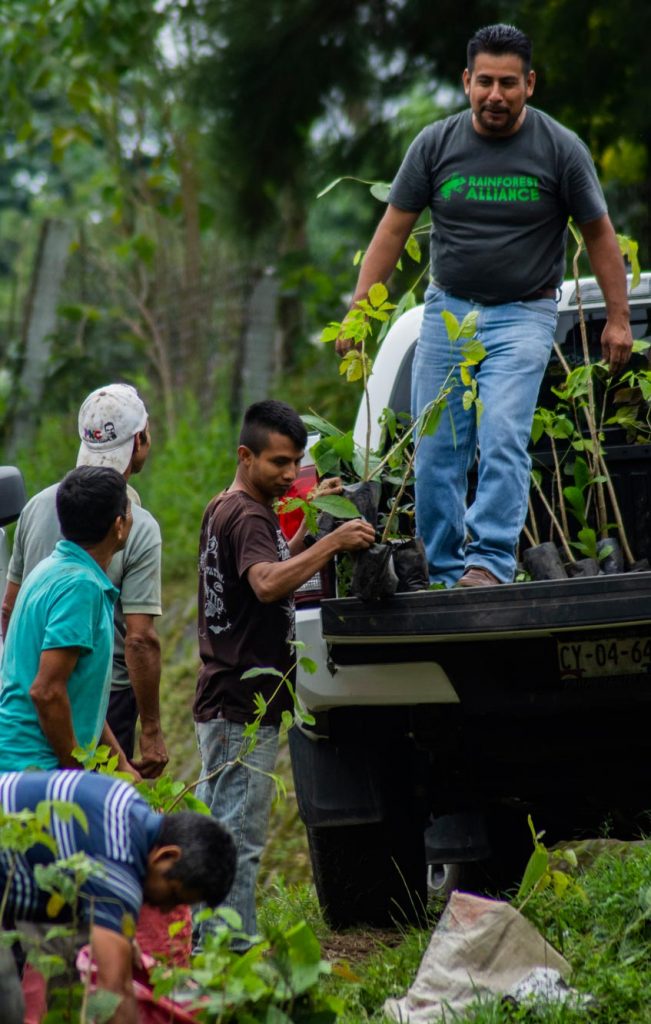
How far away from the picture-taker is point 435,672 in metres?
4.58

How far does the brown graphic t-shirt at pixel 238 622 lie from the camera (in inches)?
183

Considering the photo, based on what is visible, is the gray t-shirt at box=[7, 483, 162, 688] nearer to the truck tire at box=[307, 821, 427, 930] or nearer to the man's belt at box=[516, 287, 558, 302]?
the truck tire at box=[307, 821, 427, 930]

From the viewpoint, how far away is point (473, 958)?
4.20 meters

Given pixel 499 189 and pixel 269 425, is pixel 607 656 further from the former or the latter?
pixel 499 189

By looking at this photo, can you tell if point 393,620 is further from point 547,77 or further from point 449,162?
point 547,77

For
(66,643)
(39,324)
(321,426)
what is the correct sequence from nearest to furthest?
(66,643) < (321,426) < (39,324)

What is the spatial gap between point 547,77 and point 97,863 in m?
6.94

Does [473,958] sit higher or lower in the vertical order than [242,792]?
lower

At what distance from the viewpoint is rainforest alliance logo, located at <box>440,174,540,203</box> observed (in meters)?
5.11

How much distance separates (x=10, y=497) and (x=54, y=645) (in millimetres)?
1439

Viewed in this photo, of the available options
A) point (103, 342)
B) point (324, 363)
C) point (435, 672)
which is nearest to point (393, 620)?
point (435, 672)

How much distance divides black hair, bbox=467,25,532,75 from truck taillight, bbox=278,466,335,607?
1.40 m

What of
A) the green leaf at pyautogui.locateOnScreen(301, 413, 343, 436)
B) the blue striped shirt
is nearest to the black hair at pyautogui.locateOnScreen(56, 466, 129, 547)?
the blue striped shirt

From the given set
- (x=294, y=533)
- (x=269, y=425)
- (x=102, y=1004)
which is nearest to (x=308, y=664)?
(x=269, y=425)
